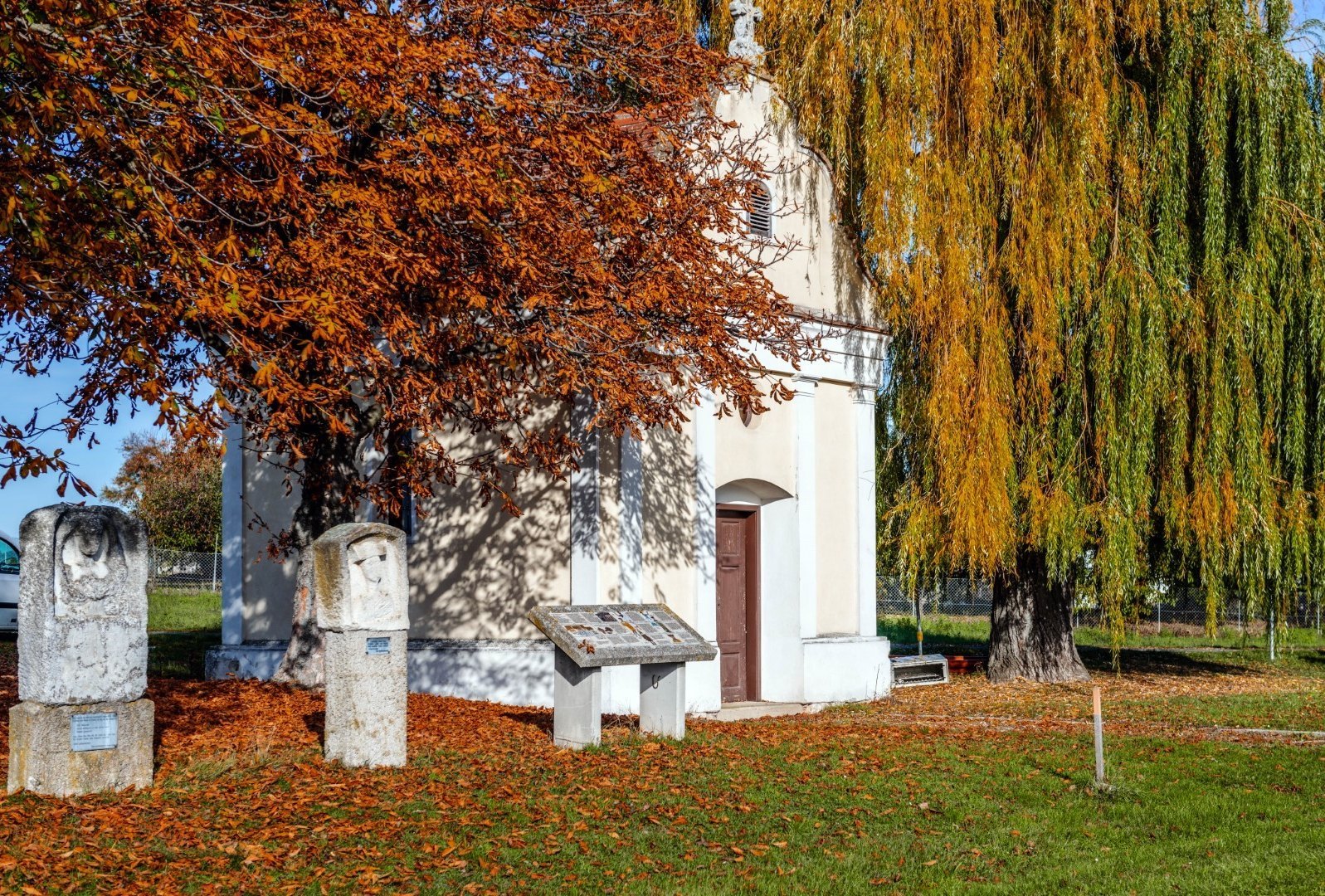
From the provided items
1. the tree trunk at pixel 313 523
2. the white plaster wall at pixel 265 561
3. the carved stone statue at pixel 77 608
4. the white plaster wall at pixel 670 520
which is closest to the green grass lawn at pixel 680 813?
the carved stone statue at pixel 77 608

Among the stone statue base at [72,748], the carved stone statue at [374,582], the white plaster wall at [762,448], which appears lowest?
the stone statue base at [72,748]

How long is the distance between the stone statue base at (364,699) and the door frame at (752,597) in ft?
21.6

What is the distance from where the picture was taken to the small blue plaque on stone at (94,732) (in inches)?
325

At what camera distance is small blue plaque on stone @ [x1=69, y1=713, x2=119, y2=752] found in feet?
27.1

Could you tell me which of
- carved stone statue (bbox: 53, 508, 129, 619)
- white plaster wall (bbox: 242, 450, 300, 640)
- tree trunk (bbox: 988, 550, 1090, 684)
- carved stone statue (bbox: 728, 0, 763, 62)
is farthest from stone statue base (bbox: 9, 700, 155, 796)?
tree trunk (bbox: 988, 550, 1090, 684)

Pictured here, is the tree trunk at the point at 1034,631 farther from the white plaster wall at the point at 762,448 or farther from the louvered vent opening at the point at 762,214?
the louvered vent opening at the point at 762,214

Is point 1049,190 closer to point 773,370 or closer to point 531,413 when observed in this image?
point 773,370

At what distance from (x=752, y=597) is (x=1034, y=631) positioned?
5906 mm

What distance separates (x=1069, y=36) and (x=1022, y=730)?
9362 mm

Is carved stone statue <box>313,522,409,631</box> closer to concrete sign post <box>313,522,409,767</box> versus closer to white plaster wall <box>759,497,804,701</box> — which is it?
concrete sign post <box>313,522,409,767</box>

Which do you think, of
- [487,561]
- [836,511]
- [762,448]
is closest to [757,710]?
[836,511]

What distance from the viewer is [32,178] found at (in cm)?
722

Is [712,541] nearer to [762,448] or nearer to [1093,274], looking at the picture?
[762,448]

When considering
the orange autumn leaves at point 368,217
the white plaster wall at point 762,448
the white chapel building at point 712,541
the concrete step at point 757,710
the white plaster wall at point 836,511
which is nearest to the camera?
the orange autumn leaves at point 368,217
